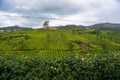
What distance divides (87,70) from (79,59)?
0.40 metres

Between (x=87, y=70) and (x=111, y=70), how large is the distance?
0.92m

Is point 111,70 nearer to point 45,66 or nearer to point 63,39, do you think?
point 45,66

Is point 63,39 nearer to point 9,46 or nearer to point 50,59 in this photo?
point 9,46

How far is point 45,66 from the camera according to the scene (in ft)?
23.2

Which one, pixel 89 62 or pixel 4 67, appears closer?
pixel 4 67

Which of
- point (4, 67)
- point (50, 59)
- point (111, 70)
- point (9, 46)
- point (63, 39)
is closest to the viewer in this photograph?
point (4, 67)

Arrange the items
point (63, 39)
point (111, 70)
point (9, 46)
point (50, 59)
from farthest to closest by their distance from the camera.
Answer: point (63, 39)
point (9, 46)
point (111, 70)
point (50, 59)

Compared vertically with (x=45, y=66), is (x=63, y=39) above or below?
below

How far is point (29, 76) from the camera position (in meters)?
6.83

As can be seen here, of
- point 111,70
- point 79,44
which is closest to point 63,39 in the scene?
point 79,44

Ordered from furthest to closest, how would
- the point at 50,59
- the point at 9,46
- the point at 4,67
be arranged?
the point at 9,46 → the point at 50,59 → the point at 4,67

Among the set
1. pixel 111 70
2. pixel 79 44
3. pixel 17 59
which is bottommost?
pixel 79 44

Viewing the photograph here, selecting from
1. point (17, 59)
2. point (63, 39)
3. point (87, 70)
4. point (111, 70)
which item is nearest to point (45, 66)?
point (17, 59)

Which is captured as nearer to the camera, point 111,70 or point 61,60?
point 61,60
